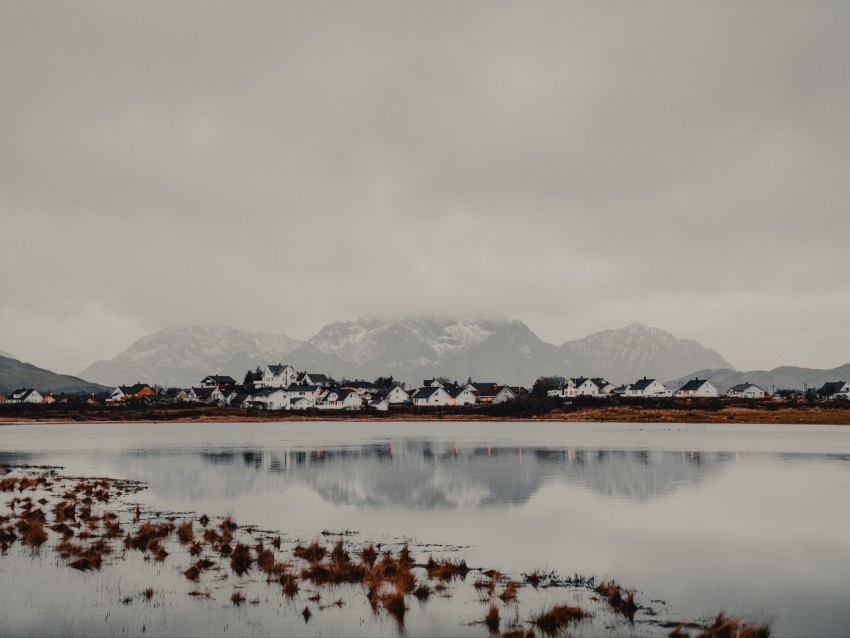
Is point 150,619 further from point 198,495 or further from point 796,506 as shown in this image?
point 796,506

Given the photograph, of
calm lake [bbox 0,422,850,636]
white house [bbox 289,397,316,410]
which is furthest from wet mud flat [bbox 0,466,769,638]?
white house [bbox 289,397,316,410]

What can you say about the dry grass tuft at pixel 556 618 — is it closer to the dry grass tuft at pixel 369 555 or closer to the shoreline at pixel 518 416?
the dry grass tuft at pixel 369 555

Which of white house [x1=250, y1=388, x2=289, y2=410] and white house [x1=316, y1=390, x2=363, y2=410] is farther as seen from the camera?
white house [x1=316, y1=390, x2=363, y2=410]

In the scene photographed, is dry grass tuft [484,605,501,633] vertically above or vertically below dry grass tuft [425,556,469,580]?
above

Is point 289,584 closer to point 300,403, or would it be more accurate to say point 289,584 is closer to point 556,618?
point 556,618

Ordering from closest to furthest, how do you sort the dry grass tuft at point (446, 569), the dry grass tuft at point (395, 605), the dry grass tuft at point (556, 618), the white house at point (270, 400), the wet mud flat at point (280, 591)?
the dry grass tuft at point (556, 618)
the wet mud flat at point (280, 591)
the dry grass tuft at point (395, 605)
the dry grass tuft at point (446, 569)
the white house at point (270, 400)

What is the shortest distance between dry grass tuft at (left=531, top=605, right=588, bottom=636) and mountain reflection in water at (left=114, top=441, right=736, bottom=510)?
1740 cm

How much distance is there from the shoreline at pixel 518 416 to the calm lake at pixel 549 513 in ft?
209

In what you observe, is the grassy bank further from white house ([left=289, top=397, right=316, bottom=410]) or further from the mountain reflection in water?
the mountain reflection in water

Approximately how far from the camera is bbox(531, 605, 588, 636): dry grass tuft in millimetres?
15469

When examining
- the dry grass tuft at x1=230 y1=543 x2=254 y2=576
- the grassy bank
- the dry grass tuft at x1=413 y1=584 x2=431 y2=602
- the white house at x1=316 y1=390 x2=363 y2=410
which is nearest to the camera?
the dry grass tuft at x1=413 y1=584 x2=431 y2=602

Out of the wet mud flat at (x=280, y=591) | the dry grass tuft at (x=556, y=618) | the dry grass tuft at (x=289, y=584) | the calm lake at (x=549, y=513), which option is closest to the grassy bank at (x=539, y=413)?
the calm lake at (x=549, y=513)

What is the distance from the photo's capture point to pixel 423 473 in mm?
47969

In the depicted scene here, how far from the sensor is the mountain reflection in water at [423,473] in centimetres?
3759
